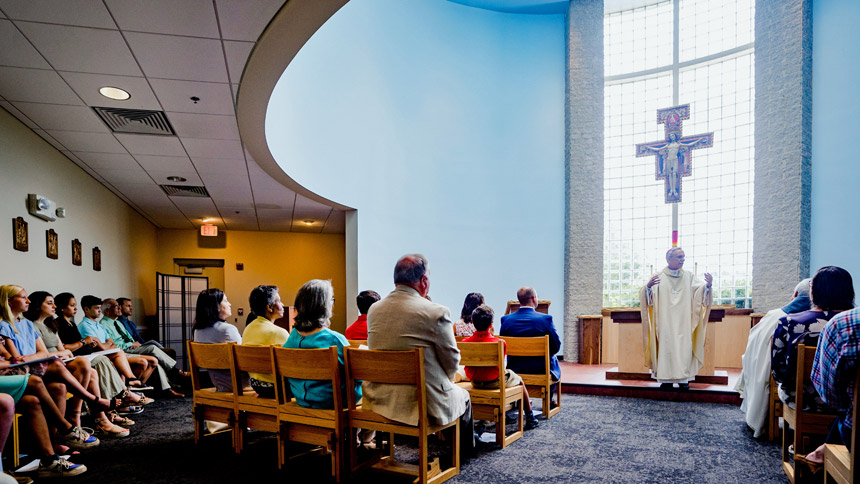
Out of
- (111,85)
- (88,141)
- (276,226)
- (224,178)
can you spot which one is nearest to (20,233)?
(88,141)

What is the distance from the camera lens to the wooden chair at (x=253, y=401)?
3.05m

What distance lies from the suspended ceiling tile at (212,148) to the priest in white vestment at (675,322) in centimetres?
438

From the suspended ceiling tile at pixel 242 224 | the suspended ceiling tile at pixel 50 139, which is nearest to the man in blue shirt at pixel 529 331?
the suspended ceiling tile at pixel 50 139

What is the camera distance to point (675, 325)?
5285mm

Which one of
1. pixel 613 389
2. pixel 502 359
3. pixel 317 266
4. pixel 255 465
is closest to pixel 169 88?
pixel 255 465

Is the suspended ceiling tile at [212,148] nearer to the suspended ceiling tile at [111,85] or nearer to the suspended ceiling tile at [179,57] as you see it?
the suspended ceiling tile at [111,85]

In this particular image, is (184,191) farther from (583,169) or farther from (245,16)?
(583,169)

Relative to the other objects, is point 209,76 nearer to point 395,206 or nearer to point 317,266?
point 395,206

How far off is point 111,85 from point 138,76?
331 millimetres

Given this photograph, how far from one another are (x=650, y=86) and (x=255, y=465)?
28.9 feet

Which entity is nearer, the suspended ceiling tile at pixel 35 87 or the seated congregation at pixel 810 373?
the seated congregation at pixel 810 373

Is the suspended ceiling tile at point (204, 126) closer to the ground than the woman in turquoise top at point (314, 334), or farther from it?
farther from it

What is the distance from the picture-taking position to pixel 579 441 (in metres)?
3.61

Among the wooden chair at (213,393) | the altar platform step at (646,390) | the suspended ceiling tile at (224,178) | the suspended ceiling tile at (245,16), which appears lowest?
the altar platform step at (646,390)
